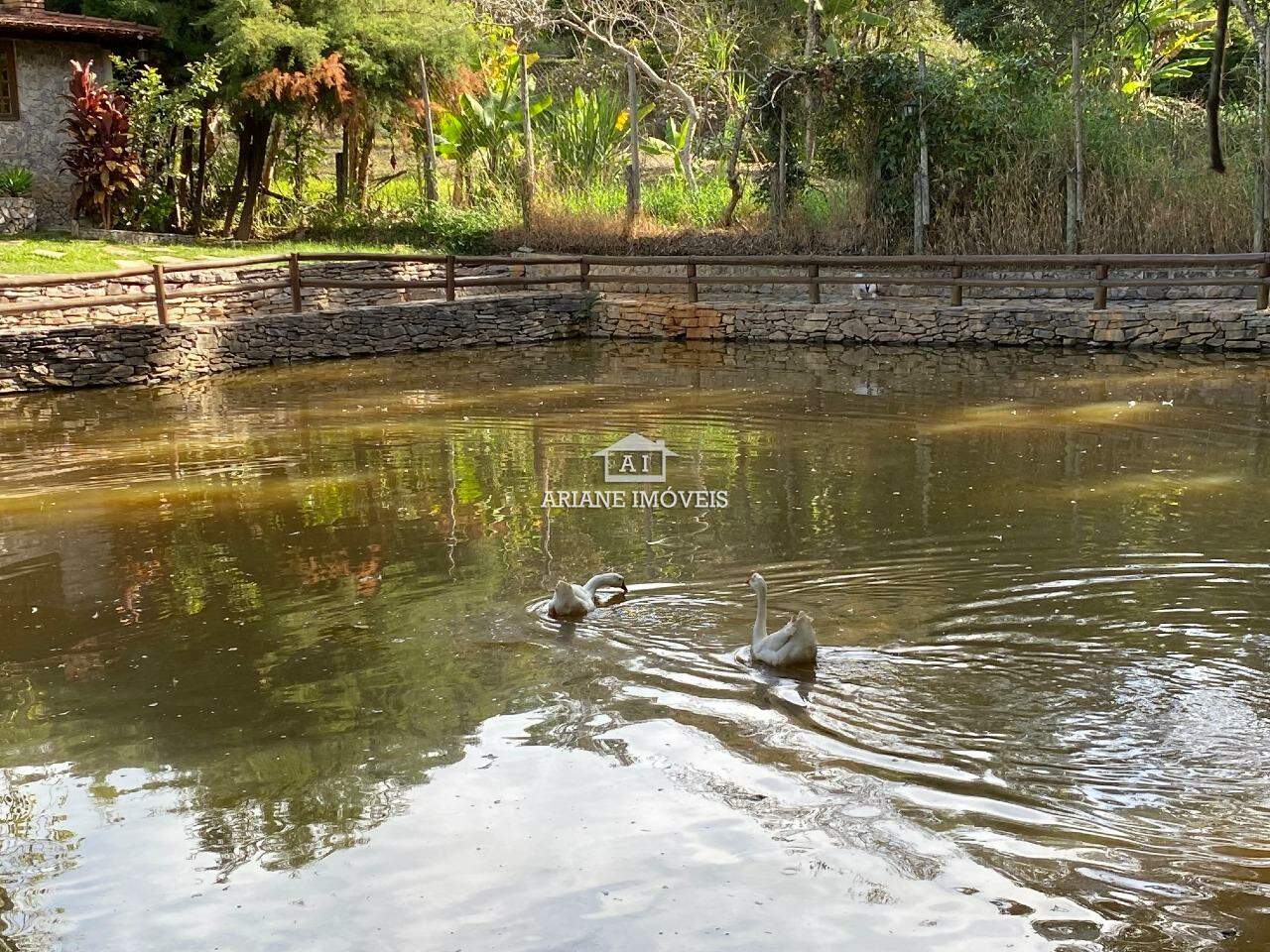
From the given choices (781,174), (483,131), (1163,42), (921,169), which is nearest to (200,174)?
(483,131)

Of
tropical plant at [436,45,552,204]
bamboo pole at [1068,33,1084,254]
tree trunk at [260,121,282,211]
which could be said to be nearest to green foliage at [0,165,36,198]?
tree trunk at [260,121,282,211]

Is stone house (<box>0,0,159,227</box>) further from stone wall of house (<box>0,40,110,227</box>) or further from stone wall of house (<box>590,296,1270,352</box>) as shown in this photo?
stone wall of house (<box>590,296,1270,352</box>)

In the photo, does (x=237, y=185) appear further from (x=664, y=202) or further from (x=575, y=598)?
(x=575, y=598)

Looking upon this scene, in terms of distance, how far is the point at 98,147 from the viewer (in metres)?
20.5

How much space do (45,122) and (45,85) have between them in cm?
58

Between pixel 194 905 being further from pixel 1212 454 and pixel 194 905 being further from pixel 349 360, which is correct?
pixel 349 360

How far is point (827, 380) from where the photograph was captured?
44.9ft

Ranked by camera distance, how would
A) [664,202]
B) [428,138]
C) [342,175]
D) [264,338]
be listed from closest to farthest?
[264,338] < [664,202] < [428,138] < [342,175]

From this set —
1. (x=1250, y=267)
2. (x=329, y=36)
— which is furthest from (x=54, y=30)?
(x=1250, y=267)

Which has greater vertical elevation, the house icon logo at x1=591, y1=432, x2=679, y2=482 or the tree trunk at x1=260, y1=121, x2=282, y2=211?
the tree trunk at x1=260, y1=121, x2=282, y2=211

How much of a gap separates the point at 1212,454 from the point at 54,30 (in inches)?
739

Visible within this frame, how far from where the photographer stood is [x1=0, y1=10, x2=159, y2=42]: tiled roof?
20594 millimetres

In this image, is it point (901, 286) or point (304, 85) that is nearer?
point (901, 286)

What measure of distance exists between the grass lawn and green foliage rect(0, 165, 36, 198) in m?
0.99
